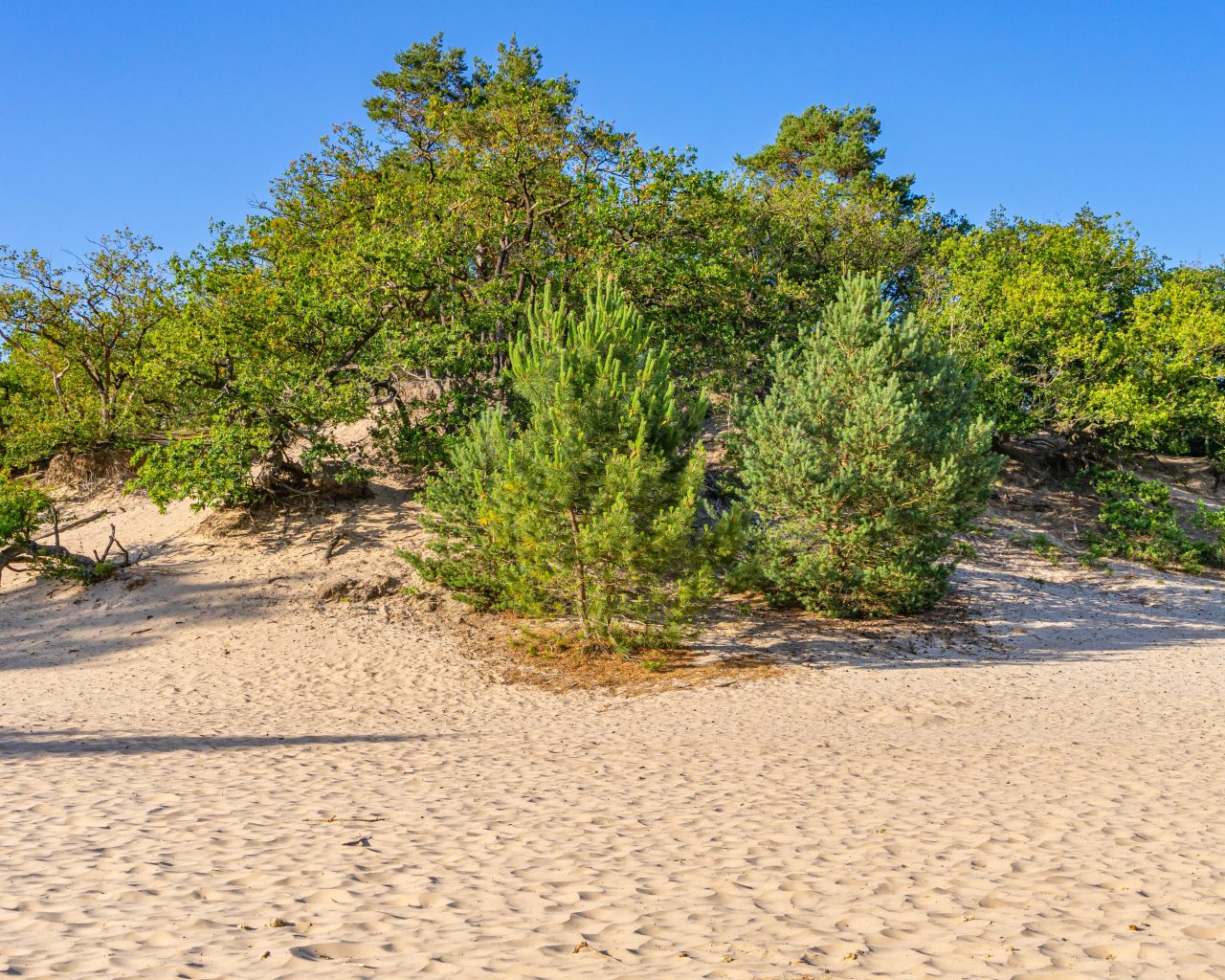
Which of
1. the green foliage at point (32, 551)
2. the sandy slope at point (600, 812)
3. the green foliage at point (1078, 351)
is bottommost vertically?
the sandy slope at point (600, 812)

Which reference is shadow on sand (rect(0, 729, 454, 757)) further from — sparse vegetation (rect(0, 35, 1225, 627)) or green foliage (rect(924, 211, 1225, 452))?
green foliage (rect(924, 211, 1225, 452))

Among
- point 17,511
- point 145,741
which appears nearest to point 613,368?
point 145,741

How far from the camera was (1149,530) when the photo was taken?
29.2m

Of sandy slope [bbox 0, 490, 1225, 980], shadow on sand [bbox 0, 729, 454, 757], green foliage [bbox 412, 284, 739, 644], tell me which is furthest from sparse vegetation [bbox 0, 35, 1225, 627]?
shadow on sand [bbox 0, 729, 454, 757]

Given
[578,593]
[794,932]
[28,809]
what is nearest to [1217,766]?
[794,932]

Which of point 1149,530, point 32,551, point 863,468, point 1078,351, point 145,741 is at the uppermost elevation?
point 1078,351

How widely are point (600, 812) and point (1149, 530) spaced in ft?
92.5

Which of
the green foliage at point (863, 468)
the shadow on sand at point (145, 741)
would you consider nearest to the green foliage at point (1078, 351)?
the green foliage at point (863, 468)

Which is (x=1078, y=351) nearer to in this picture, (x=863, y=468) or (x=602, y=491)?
(x=863, y=468)

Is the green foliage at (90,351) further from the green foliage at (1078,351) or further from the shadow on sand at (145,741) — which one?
the green foliage at (1078,351)

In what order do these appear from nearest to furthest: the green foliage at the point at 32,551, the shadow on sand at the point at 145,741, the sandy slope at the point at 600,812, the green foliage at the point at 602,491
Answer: the sandy slope at the point at 600,812 → the shadow on sand at the point at 145,741 → the green foliage at the point at 602,491 → the green foliage at the point at 32,551

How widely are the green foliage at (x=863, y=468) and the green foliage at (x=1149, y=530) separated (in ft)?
43.2

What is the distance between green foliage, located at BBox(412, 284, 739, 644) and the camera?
14.8m

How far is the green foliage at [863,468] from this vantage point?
1795cm
